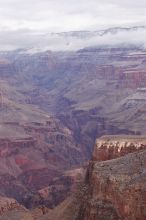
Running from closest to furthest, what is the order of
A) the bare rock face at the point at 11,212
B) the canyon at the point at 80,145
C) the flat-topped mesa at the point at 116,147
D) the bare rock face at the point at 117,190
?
the bare rock face at the point at 117,190
the canyon at the point at 80,145
the flat-topped mesa at the point at 116,147
the bare rock face at the point at 11,212

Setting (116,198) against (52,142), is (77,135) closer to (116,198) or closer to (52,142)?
(52,142)

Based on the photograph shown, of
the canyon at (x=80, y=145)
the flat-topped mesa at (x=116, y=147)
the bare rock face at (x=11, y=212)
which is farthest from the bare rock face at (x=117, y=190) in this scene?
the bare rock face at (x=11, y=212)

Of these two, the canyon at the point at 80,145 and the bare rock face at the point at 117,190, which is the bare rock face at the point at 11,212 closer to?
the canyon at the point at 80,145

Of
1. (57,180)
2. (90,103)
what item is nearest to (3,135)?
(57,180)

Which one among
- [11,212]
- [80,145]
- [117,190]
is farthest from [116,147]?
[80,145]

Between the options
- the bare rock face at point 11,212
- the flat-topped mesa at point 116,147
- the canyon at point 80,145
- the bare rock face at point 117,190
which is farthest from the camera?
the bare rock face at point 11,212

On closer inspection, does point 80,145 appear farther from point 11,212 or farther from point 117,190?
point 117,190

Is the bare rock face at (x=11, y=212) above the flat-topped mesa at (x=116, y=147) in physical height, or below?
below
